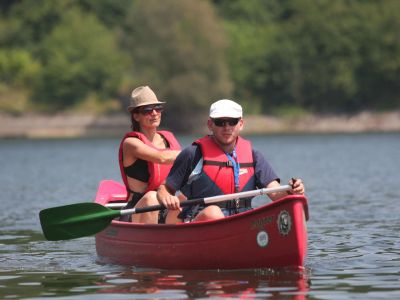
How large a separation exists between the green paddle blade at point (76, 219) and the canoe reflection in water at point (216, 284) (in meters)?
0.85

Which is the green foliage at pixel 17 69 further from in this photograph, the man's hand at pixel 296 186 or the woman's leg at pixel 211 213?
the man's hand at pixel 296 186

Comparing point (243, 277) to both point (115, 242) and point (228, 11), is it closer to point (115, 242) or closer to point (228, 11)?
point (115, 242)

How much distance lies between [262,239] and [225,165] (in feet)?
3.02

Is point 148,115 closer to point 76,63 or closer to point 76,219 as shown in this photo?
point 76,219

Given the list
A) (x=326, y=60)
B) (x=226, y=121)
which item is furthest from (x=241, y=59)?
(x=226, y=121)

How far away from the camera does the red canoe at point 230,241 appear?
38.3 feet

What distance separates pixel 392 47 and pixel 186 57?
21857mm

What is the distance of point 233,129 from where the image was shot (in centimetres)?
1215

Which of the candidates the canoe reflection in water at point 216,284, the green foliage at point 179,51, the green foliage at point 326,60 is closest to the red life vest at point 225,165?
the canoe reflection in water at point 216,284

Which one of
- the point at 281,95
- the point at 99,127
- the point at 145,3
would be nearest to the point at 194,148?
the point at 145,3

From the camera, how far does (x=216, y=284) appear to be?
11.7m

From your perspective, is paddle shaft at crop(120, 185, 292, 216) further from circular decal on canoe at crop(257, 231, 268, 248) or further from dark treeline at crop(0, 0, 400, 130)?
dark treeline at crop(0, 0, 400, 130)

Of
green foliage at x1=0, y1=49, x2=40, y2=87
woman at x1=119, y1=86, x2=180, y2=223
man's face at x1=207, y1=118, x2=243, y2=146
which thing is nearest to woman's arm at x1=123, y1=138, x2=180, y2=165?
woman at x1=119, y1=86, x2=180, y2=223

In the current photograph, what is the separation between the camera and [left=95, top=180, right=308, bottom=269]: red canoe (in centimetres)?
1167
